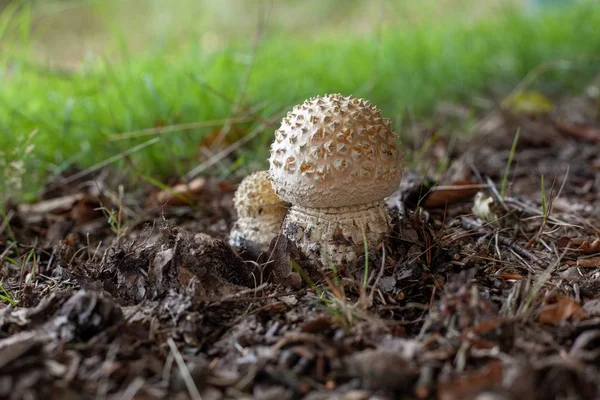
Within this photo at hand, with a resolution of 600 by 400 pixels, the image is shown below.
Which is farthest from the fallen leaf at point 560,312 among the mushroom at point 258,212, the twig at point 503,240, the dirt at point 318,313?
the mushroom at point 258,212

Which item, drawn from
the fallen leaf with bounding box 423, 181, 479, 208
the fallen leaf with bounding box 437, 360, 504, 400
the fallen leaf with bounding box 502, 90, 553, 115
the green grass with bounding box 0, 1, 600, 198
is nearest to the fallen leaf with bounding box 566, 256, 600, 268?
the fallen leaf with bounding box 423, 181, 479, 208

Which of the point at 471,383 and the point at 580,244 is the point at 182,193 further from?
the point at 471,383

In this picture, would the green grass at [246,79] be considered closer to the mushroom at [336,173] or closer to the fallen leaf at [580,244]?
the mushroom at [336,173]

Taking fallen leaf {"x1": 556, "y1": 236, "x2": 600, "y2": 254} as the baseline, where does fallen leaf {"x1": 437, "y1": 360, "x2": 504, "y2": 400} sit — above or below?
above

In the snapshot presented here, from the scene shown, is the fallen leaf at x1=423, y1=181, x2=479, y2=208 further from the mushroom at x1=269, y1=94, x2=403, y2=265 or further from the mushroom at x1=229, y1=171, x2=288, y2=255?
the mushroom at x1=229, y1=171, x2=288, y2=255

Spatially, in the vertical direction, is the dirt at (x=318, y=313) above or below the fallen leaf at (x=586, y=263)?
above

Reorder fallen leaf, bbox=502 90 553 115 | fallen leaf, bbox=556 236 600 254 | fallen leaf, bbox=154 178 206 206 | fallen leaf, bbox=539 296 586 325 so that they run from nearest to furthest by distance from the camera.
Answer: fallen leaf, bbox=539 296 586 325 → fallen leaf, bbox=556 236 600 254 → fallen leaf, bbox=154 178 206 206 → fallen leaf, bbox=502 90 553 115

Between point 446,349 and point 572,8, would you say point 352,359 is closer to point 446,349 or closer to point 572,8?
point 446,349
